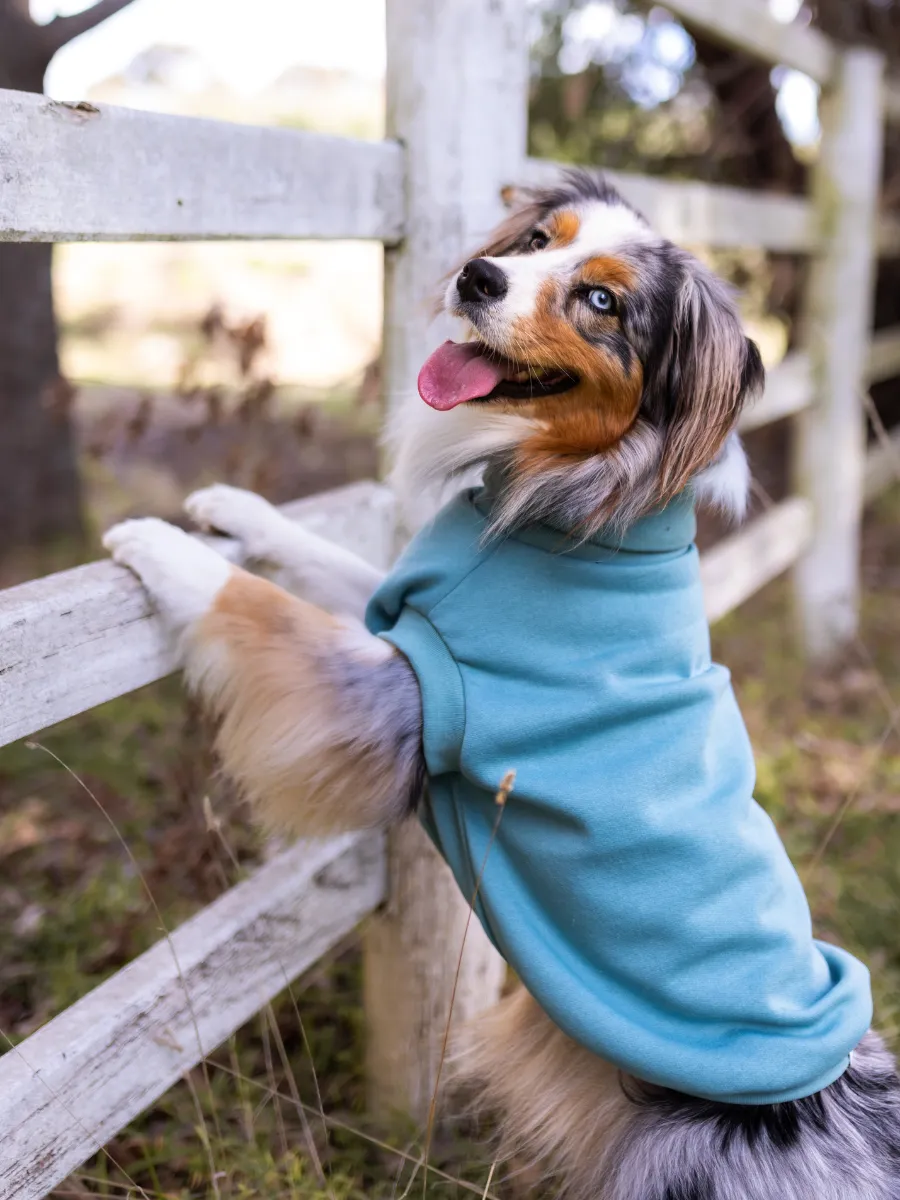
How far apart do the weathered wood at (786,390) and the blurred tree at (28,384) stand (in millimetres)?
2275

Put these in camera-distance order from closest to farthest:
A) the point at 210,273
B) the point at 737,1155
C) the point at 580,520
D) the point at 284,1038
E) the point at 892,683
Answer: the point at 737,1155 → the point at 580,520 → the point at 284,1038 → the point at 892,683 → the point at 210,273

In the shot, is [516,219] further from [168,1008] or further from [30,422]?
[30,422]

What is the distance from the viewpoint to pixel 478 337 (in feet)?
6.08

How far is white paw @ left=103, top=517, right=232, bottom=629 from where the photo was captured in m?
1.77

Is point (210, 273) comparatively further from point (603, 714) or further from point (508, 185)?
point (603, 714)

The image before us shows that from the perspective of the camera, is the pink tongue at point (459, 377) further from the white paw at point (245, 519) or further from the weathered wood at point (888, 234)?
the weathered wood at point (888, 234)

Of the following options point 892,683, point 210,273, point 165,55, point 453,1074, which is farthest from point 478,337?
point 210,273

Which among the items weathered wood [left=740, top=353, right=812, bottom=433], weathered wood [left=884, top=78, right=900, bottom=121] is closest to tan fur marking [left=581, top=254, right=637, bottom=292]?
weathered wood [left=740, top=353, right=812, bottom=433]

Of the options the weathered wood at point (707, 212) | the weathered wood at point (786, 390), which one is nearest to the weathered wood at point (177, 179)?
the weathered wood at point (707, 212)

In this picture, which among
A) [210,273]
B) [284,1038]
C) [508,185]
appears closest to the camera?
[508,185]

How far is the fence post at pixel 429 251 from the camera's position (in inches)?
82.9

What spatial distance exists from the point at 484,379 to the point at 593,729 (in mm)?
578

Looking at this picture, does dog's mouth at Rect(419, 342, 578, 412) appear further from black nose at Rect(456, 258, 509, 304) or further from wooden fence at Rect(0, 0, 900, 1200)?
wooden fence at Rect(0, 0, 900, 1200)

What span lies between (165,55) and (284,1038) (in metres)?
7.80
